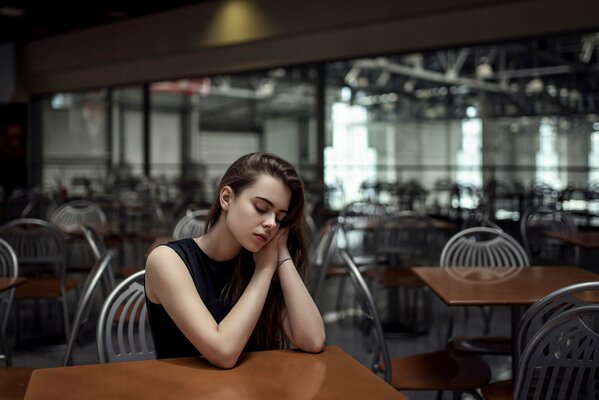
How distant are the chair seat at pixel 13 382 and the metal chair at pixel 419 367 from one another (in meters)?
1.08

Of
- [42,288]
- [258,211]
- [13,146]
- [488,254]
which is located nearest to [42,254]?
[42,288]

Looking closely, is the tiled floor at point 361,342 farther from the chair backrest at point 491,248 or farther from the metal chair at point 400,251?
the chair backrest at point 491,248

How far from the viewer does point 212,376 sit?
4.61 ft

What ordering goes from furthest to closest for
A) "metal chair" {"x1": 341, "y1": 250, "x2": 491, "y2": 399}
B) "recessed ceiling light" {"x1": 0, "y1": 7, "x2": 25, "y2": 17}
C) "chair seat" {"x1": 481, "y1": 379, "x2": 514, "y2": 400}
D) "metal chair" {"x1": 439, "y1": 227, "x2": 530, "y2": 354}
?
"recessed ceiling light" {"x1": 0, "y1": 7, "x2": 25, "y2": 17} → "metal chair" {"x1": 439, "y1": 227, "x2": 530, "y2": 354} → "metal chair" {"x1": 341, "y1": 250, "x2": 491, "y2": 399} → "chair seat" {"x1": 481, "y1": 379, "x2": 514, "y2": 400}

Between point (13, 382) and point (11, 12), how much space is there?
930 cm

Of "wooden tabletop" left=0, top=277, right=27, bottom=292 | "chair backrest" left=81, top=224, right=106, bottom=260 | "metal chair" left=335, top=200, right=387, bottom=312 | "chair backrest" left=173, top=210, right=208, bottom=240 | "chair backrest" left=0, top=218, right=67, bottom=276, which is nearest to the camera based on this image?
"wooden tabletop" left=0, top=277, right=27, bottom=292

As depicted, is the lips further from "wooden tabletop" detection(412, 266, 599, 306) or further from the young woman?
"wooden tabletop" detection(412, 266, 599, 306)

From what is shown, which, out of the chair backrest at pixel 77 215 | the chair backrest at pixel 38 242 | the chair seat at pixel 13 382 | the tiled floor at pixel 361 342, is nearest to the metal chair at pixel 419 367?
the tiled floor at pixel 361 342

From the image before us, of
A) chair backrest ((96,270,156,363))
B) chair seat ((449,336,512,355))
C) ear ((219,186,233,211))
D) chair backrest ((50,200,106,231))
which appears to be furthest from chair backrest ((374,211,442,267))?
ear ((219,186,233,211))

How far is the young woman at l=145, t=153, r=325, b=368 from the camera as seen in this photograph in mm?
1481

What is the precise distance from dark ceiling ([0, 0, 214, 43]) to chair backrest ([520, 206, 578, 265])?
237 inches

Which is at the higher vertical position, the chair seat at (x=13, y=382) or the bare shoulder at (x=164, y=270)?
the bare shoulder at (x=164, y=270)

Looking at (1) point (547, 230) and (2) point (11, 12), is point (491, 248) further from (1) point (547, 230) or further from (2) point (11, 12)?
(2) point (11, 12)

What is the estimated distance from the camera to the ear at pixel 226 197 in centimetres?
162
